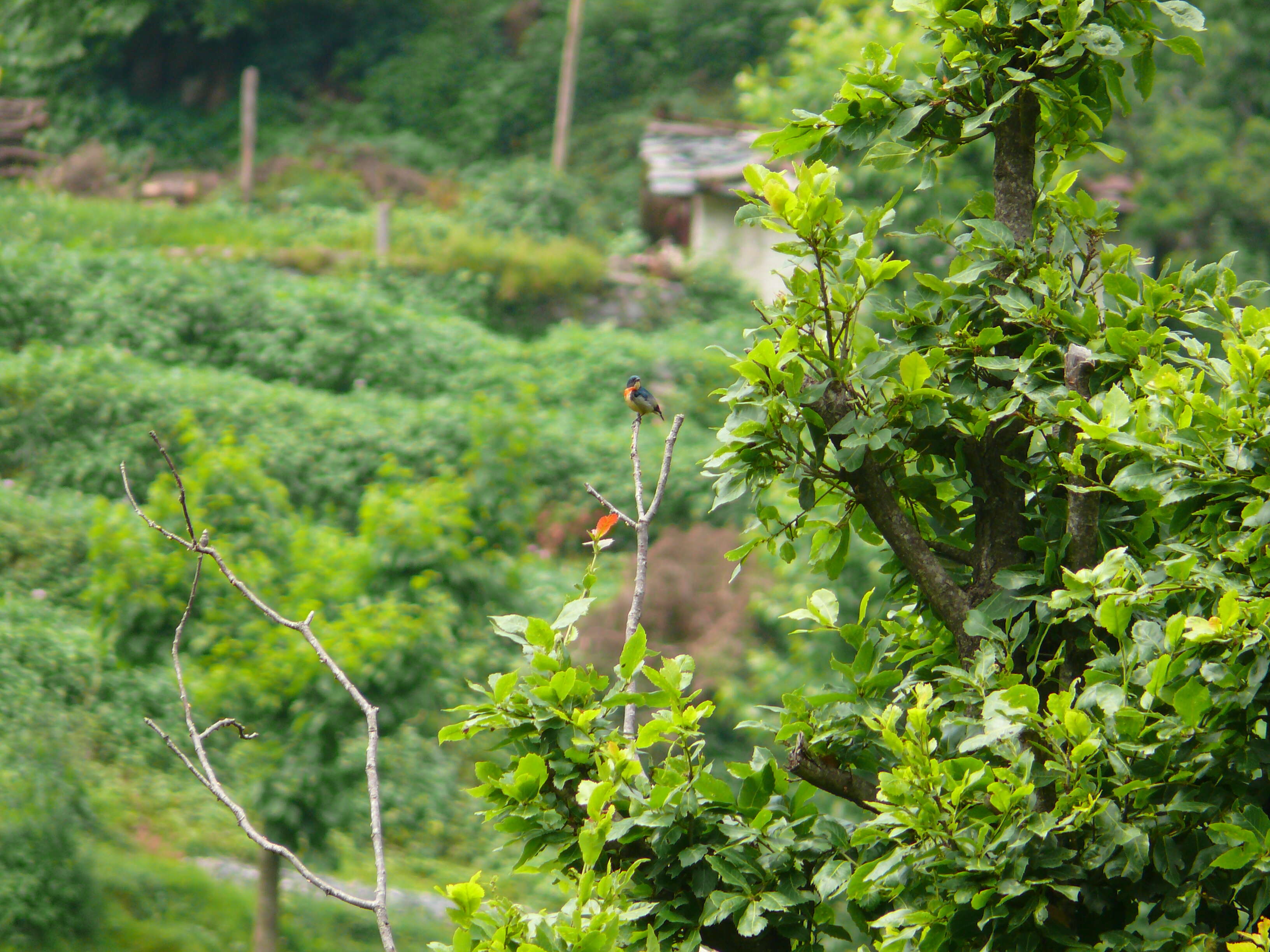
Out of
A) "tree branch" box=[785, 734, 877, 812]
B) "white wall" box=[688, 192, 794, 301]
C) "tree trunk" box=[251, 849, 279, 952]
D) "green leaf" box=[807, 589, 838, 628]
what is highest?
"green leaf" box=[807, 589, 838, 628]

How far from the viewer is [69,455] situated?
9.58m

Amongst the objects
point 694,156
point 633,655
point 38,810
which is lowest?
point 38,810

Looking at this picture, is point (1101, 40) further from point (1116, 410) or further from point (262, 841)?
point (262, 841)

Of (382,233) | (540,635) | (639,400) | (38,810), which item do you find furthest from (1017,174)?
(382,233)

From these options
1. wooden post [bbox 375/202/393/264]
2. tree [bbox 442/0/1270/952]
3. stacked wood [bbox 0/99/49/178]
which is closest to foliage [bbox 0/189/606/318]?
wooden post [bbox 375/202/393/264]

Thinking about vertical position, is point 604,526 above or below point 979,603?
above

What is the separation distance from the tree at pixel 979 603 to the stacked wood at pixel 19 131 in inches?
750

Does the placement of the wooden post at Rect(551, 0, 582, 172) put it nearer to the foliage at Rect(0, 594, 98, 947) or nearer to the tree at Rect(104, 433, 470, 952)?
the foliage at Rect(0, 594, 98, 947)

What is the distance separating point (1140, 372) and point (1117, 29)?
2.21 ft

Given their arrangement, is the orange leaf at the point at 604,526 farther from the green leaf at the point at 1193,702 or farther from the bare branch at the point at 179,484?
the green leaf at the point at 1193,702

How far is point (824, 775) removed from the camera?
2.04 metres

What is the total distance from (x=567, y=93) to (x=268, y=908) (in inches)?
682

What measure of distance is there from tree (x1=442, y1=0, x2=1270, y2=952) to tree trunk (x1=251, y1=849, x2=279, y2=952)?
15.4ft

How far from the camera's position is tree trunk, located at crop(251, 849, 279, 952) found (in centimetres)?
629
